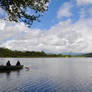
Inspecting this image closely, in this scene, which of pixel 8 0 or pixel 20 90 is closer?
pixel 8 0

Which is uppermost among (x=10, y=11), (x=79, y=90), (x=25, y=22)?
(x=10, y=11)

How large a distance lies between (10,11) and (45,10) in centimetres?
453

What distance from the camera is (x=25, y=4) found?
17891 mm

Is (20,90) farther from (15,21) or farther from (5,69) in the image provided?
(5,69)

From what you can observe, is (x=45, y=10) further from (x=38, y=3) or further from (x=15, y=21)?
(x=15, y=21)

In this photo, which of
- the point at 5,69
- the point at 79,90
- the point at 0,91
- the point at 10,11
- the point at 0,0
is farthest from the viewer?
the point at 5,69

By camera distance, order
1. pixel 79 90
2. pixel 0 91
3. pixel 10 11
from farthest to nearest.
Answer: pixel 79 90, pixel 0 91, pixel 10 11

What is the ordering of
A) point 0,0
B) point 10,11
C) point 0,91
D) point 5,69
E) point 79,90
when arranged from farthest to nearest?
point 5,69, point 79,90, point 0,91, point 10,11, point 0,0

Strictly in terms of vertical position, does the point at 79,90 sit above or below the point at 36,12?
below

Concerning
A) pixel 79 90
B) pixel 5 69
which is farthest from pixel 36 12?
pixel 5 69

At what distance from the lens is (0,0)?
17031 millimetres

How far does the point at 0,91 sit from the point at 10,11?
13.1 m

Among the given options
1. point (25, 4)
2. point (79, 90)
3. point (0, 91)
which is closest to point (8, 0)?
point (25, 4)

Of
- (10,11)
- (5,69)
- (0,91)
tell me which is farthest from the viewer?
(5,69)
